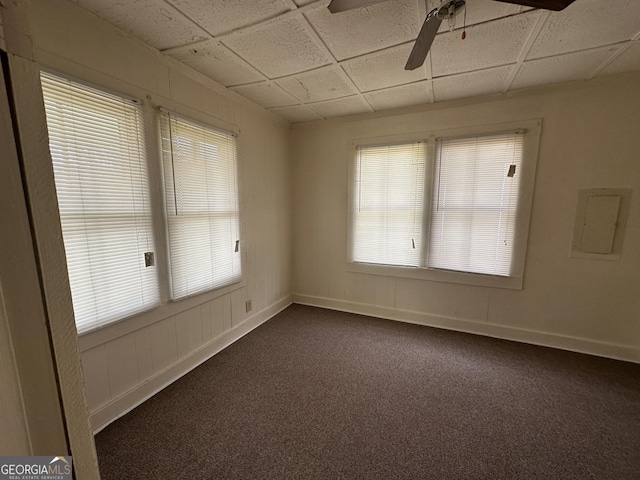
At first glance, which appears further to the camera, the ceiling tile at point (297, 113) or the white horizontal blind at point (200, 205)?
the ceiling tile at point (297, 113)

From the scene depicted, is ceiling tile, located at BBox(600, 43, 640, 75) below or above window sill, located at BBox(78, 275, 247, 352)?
above

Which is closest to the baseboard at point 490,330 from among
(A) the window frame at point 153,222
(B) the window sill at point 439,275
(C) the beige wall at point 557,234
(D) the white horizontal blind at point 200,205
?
(C) the beige wall at point 557,234

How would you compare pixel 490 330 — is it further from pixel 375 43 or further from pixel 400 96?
pixel 375 43

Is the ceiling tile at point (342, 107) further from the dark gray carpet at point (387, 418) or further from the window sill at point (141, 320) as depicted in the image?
the dark gray carpet at point (387, 418)

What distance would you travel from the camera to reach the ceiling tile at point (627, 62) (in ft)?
5.92

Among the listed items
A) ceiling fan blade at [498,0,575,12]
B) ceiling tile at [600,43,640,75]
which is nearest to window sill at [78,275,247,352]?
ceiling fan blade at [498,0,575,12]

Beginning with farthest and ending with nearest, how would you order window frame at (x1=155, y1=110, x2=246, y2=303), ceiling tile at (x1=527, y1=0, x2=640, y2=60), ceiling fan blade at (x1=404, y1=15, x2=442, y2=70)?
window frame at (x1=155, y1=110, x2=246, y2=303), ceiling tile at (x1=527, y1=0, x2=640, y2=60), ceiling fan blade at (x1=404, y1=15, x2=442, y2=70)

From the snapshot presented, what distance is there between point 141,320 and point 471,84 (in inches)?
129

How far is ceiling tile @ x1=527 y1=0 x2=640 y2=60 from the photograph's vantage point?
1.41m

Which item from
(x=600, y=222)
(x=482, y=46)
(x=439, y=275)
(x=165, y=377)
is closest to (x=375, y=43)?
(x=482, y=46)

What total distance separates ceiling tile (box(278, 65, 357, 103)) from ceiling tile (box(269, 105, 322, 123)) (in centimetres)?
23

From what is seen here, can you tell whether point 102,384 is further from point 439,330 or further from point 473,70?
point 473,70

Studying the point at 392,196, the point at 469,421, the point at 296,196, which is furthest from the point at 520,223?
the point at 296,196

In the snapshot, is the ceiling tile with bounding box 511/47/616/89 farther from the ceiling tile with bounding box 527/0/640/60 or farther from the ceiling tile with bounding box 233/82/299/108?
the ceiling tile with bounding box 233/82/299/108
